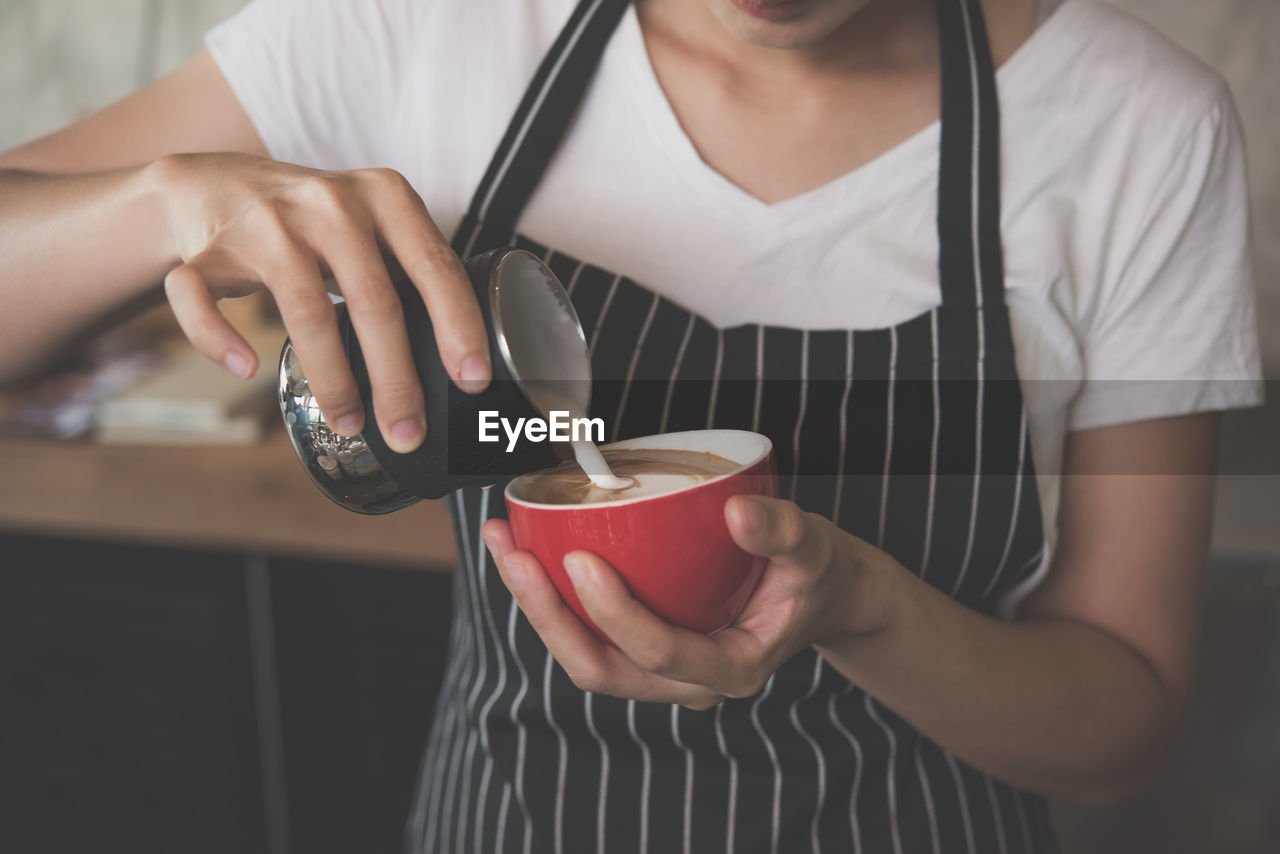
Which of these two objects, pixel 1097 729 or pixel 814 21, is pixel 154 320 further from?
pixel 1097 729

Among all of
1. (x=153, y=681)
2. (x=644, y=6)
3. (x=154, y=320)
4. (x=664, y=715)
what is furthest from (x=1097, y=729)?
(x=154, y=320)

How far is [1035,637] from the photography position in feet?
2.50

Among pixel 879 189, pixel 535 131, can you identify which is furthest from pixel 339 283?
pixel 879 189

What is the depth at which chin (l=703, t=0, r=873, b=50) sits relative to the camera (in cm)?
68

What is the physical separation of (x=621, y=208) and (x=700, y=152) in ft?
0.27

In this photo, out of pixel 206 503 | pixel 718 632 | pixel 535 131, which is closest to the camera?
Answer: pixel 718 632

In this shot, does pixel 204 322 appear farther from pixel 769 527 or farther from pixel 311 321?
pixel 769 527

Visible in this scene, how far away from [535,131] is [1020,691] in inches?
23.1

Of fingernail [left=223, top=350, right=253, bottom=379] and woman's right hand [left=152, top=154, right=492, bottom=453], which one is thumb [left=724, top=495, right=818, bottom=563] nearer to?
woman's right hand [left=152, top=154, right=492, bottom=453]

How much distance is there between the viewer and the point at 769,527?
49cm

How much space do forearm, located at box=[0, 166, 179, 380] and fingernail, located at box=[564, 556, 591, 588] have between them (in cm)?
31

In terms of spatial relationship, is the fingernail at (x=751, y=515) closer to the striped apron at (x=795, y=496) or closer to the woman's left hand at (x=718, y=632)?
the woman's left hand at (x=718, y=632)

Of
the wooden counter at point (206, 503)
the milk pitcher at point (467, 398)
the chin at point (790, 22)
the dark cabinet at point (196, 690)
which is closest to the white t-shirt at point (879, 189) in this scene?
the chin at point (790, 22)

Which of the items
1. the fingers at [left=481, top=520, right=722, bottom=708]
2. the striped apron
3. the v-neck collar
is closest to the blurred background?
the striped apron
